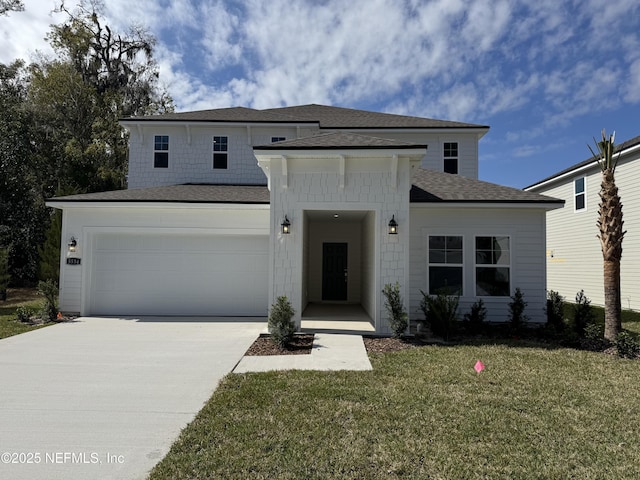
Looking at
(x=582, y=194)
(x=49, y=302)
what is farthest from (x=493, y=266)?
(x=49, y=302)

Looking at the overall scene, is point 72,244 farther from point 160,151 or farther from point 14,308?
point 160,151

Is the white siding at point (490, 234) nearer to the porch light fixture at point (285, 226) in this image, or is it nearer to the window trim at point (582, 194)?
the porch light fixture at point (285, 226)

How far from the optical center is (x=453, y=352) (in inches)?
258

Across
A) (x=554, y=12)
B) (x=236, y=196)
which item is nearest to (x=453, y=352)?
(x=236, y=196)

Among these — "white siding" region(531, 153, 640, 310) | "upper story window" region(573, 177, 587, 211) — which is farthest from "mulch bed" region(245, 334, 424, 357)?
"upper story window" region(573, 177, 587, 211)

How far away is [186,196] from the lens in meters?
10.3

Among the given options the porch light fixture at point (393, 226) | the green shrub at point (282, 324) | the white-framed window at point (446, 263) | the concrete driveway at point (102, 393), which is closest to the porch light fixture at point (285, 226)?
the green shrub at point (282, 324)

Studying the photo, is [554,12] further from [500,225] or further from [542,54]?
[500,225]

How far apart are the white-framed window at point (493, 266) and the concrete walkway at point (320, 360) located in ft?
14.0

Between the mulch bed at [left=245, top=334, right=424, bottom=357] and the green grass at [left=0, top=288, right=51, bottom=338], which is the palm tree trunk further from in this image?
the green grass at [left=0, top=288, right=51, bottom=338]

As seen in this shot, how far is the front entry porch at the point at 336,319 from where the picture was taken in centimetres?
823

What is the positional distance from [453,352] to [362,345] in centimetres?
165

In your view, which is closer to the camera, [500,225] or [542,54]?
[500,225]

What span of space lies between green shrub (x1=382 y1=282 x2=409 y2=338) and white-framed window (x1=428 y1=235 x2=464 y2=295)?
2356 millimetres
